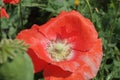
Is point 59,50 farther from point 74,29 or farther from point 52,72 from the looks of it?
point 52,72

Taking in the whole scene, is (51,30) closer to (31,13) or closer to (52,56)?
(52,56)

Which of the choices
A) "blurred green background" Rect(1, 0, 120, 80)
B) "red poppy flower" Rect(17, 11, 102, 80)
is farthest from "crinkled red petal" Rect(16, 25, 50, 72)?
"blurred green background" Rect(1, 0, 120, 80)

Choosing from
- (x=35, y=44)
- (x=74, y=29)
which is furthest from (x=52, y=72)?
(x=74, y=29)

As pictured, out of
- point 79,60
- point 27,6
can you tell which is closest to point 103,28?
point 27,6

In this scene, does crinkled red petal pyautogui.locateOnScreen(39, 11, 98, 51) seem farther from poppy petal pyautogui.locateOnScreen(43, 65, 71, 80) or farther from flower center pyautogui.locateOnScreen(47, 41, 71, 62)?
poppy petal pyautogui.locateOnScreen(43, 65, 71, 80)

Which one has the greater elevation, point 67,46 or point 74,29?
point 74,29
